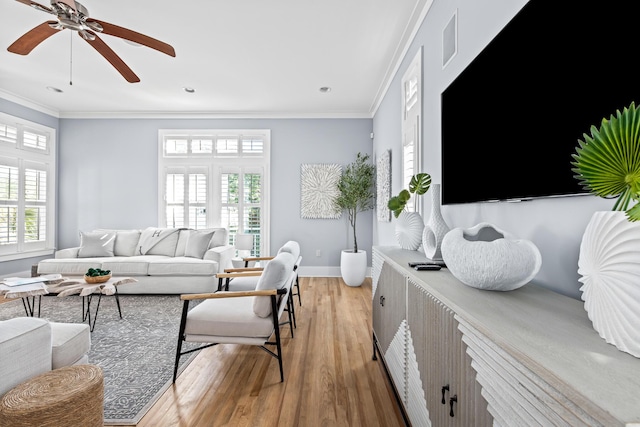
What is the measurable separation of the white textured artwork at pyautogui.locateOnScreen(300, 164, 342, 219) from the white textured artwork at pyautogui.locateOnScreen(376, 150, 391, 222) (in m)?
1.03

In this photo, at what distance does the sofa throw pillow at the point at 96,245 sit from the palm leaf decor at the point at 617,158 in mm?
5550

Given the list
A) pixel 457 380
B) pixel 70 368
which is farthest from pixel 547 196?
pixel 70 368

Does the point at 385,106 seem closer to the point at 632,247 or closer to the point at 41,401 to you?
the point at 632,247

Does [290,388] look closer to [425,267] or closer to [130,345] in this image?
[425,267]

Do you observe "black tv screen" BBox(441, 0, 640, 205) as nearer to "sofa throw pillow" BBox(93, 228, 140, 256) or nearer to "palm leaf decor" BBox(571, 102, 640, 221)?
"palm leaf decor" BBox(571, 102, 640, 221)

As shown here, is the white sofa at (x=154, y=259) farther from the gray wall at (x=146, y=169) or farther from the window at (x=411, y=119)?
the window at (x=411, y=119)

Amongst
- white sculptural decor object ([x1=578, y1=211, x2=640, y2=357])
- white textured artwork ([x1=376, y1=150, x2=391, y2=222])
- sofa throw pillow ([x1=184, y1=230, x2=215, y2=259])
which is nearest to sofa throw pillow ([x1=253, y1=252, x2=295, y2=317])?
white sculptural decor object ([x1=578, y1=211, x2=640, y2=357])

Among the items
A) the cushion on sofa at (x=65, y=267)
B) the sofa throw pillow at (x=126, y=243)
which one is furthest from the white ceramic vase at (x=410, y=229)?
the sofa throw pillow at (x=126, y=243)

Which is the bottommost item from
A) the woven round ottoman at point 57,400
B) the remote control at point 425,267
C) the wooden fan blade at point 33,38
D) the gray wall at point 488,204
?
the woven round ottoman at point 57,400

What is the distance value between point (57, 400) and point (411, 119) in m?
3.12

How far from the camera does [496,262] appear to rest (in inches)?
41.3

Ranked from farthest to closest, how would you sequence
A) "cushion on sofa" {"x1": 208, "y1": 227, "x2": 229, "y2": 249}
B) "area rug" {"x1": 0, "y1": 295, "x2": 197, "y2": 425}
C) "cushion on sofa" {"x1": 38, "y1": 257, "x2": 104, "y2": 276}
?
"cushion on sofa" {"x1": 208, "y1": 227, "x2": 229, "y2": 249}, "cushion on sofa" {"x1": 38, "y1": 257, "x2": 104, "y2": 276}, "area rug" {"x1": 0, "y1": 295, "x2": 197, "y2": 425}

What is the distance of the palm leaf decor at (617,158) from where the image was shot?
0.61 metres

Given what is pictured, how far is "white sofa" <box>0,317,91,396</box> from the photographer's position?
1.28m
